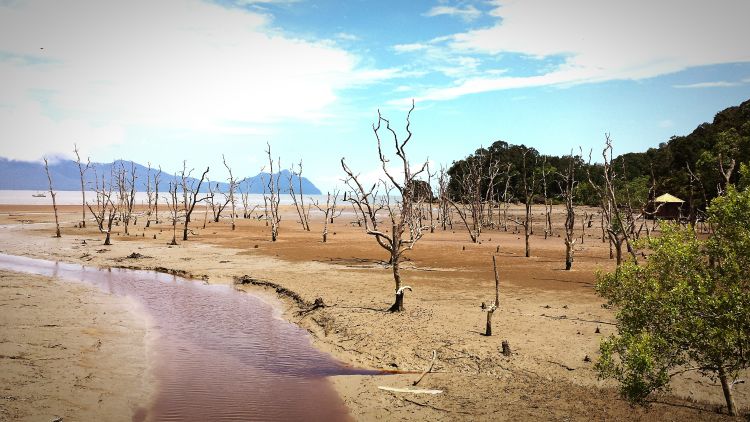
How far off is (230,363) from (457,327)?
674 centimetres

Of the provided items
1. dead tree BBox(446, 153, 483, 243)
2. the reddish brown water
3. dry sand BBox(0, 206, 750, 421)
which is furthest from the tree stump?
dead tree BBox(446, 153, 483, 243)

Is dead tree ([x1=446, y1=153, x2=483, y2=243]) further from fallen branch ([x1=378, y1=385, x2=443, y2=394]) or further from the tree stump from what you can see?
fallen branch ([x1=378, y1=385, x2=443, y2=394])

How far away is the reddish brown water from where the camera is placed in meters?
10.4

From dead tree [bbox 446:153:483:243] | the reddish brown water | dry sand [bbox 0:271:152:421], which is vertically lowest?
the reddish brown water

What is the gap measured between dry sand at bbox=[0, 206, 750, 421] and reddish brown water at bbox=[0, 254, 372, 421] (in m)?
0.74

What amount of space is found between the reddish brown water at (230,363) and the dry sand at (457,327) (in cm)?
74

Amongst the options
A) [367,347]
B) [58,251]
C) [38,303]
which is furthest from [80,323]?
[58,251]

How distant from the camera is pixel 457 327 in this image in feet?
48.6

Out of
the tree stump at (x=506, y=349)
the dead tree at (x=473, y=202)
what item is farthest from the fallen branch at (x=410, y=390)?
the dead tree at (x=473, y=202)

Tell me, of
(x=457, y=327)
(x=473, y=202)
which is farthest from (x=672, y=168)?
(x=457, y=327)

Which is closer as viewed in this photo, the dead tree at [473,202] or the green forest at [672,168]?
the green forest at [672,168]

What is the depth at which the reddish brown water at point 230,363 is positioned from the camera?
10.4 meters

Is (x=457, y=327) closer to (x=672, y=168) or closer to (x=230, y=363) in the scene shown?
(x=230, y=363)

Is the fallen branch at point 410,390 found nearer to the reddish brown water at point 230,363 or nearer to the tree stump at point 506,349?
the reddish brown water at point 230,363
